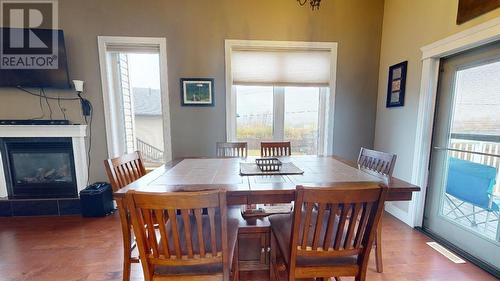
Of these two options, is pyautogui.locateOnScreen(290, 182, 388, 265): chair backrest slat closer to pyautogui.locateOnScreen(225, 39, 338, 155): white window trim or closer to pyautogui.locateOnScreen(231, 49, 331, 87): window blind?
pyautogui.locateOnScreen(225, 39, 338, 155): white window trim

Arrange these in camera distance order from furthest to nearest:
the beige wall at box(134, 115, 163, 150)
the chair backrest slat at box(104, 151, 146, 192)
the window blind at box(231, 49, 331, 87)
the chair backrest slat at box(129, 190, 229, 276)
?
the beige wall at box(134, 115, 163, 150)
the window blind at box(231, 49, 331, 87)
the chair backrest slat at box(104, 151, 146, 192)
the chair backrest slat at box(129, 190, 229, 276)

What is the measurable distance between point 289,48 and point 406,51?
51.7 inches

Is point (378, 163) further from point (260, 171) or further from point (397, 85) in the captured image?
point (397, 85)

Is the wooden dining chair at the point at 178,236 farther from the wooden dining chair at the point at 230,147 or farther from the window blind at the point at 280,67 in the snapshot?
the window blind at the point at 280,67

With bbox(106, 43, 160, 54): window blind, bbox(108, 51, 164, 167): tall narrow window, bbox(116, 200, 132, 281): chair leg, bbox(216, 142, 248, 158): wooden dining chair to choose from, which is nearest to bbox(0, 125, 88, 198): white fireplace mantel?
bbox(108, 51, 164, 167): tall narrow window

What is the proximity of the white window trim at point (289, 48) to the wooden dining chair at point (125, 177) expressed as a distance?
1277 millimetres

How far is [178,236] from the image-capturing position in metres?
0.92

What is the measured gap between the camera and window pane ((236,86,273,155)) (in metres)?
2.87

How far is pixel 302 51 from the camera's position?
2.73 meters

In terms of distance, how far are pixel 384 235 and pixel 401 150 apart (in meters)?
0.99

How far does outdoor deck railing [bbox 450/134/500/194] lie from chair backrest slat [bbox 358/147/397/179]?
2.76 ft

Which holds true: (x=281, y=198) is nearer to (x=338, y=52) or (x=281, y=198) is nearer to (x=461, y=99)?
(x=461, y=99)

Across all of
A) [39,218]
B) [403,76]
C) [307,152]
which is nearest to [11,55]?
[39,218]

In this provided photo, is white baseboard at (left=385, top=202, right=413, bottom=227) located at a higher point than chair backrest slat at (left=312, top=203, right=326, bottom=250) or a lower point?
lower
